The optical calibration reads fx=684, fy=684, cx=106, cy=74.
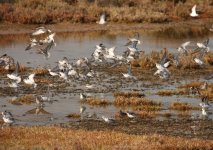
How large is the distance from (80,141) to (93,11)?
4027 centimetres

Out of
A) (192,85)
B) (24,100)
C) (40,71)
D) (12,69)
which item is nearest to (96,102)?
(24,100)

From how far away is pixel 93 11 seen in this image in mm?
53812

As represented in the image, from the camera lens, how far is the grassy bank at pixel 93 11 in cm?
4994

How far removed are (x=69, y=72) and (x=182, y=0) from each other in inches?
1653

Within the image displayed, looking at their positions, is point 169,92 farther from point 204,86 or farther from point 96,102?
point 96,102

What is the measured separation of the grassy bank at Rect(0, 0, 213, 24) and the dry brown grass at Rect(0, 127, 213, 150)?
33304 millimetres

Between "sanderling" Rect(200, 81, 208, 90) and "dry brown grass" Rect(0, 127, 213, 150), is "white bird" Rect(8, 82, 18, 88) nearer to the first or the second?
"sanderling" Rect(200, 81, 208, 90)

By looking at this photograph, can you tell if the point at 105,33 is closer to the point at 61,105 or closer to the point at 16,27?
the point at 16,27

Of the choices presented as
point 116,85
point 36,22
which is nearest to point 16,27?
point 36,22

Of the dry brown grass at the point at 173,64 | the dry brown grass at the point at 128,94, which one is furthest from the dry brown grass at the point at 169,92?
the dry brown grass at the point at 173,64

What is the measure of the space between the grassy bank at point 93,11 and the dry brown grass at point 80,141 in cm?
3330

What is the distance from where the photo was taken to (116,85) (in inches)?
1048

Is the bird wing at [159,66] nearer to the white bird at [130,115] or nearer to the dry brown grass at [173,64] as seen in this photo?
the white bird at [130,115]

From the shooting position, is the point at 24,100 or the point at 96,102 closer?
the point at 96,102
